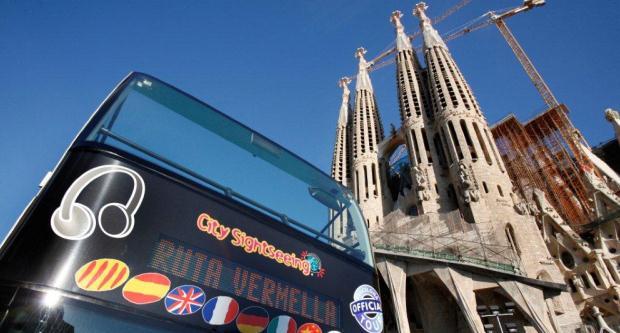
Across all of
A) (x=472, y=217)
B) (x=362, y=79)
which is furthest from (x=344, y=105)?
(x=472, y=217)

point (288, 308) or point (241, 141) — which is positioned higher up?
point (241, 141)

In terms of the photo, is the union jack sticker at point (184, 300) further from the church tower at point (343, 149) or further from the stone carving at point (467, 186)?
the church tower at point (343, 149)

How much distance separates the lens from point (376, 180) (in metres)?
36.9

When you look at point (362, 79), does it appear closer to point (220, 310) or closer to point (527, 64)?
point (527, 64)

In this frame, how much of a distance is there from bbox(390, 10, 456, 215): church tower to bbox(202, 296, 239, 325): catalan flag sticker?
77.9 feet

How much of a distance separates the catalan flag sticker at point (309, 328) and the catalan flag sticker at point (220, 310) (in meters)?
1.02

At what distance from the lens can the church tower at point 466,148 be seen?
78.1ft

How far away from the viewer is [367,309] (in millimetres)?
6160

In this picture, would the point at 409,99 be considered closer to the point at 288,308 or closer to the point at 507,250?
the point at 507,250

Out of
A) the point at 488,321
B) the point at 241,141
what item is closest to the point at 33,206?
the point at 241,141

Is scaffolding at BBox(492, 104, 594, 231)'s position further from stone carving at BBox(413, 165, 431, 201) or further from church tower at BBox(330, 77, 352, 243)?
church tower at BBox(330, 77, 352, 243)

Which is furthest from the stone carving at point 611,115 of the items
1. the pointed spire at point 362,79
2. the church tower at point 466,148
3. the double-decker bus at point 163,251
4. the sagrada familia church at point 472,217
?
the double-decker bus at point 163,251

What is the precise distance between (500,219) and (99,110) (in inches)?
886

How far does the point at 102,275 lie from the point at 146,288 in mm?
480
